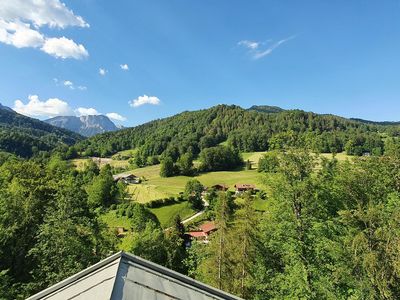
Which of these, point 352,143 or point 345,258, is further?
point 352,143

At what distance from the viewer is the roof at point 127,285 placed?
4.96 m

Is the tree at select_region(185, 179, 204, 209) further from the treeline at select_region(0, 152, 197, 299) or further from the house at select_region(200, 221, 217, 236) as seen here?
the treeline at select_region(0, 152, 197, 299)

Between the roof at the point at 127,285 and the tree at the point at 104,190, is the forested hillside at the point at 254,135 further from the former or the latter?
the roof at the point at 127,285

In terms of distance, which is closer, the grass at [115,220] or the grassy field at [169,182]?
the grass at [115,220]

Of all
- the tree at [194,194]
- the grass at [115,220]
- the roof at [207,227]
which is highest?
the tree at [194,194]

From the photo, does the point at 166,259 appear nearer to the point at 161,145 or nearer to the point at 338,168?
the point at 338,168

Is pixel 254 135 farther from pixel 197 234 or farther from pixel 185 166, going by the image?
pixel 197 234

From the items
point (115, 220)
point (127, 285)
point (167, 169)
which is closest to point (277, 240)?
point (127, 285)

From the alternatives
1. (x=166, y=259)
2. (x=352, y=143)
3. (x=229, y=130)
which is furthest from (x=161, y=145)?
(x=166, y=259)

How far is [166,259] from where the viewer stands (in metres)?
35.4

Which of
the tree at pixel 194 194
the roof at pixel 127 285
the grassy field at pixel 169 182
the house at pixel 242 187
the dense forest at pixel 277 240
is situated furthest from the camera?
the house at pixel 242 187

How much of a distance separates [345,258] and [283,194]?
477 cm

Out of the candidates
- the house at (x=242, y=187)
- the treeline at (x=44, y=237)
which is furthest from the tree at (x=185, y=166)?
the treeline at (x=44, y=237)

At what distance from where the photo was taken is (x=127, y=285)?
5.10 meters
